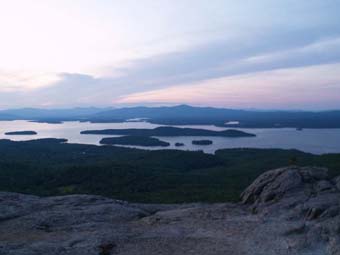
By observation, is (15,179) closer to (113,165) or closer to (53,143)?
(113,165)

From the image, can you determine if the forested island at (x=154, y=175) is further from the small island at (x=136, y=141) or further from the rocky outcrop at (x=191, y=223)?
the small island at (x=136, y=141)

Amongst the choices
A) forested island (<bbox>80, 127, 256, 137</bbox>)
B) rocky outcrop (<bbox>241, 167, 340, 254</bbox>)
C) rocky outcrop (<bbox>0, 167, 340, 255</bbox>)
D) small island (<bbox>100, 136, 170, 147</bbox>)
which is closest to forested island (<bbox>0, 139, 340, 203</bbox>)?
rocky outcrop (<bbox>241, 167, 340, 254</bbox>)

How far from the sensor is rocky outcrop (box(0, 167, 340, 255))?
1071 centimetres

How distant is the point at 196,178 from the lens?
160 feet

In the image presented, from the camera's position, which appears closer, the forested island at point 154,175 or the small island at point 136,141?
the forested island at point 154,175


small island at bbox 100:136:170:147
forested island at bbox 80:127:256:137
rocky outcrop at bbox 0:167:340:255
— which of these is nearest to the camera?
rocky outcrop at bbox 0:167:340:255

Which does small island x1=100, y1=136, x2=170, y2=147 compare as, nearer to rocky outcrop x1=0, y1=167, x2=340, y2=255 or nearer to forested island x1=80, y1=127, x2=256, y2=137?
forested island x1=80, y1=127, x2=256, y2=137

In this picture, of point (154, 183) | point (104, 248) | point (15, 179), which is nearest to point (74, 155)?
point (15, 179)

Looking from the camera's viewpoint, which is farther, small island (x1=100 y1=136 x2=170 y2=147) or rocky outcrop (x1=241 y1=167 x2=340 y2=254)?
small island (x1=100 y1=136 x2=170 y2=147)

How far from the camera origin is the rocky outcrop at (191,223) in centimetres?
1071

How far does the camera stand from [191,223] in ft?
42.0

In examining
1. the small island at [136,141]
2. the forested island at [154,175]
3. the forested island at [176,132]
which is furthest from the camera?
the forested island at [176,132]

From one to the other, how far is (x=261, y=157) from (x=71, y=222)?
57.6 meters

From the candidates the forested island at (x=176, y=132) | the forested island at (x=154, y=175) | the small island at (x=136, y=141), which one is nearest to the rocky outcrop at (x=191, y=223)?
the forested island at (x=154, y=175)
